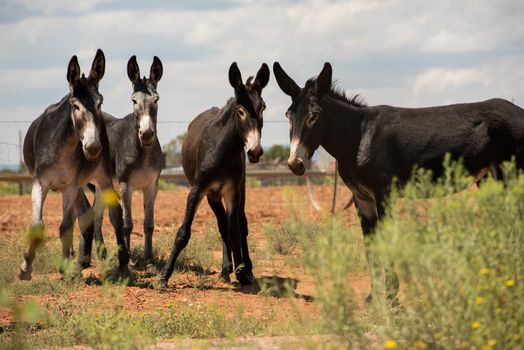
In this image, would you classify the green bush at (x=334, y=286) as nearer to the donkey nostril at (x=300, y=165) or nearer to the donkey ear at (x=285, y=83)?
the donkey nostril at (x=300, y=165)

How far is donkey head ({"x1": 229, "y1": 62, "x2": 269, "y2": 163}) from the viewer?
7.83 metres

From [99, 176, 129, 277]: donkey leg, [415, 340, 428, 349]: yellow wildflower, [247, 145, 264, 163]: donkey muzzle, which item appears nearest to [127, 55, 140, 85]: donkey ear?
[99, 176, 129, 277]: donkey leg

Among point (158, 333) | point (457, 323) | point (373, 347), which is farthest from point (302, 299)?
point (457, 323)

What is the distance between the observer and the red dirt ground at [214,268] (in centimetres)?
708

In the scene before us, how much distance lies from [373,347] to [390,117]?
3520 millimetres

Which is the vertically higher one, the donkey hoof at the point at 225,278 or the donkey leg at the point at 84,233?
the donkey leg at the point at 84,233

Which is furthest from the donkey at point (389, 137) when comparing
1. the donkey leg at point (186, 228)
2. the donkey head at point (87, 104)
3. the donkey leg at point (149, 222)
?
the donkey leg at point (149, 222)

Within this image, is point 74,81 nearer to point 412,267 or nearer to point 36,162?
point 36,162

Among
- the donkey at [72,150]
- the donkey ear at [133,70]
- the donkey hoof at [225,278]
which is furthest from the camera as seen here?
the donkey ear at [133,70]

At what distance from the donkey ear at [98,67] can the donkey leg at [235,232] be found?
1.99 m

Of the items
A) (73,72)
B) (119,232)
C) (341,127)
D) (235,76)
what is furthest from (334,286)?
(73,72)

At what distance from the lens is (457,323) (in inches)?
148

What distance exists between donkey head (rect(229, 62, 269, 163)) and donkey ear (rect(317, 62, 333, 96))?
82 centimetres

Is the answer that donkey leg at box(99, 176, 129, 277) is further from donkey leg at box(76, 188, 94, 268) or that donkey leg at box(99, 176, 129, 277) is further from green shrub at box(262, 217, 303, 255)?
green shrub at box(262, 217, 303, 255)
